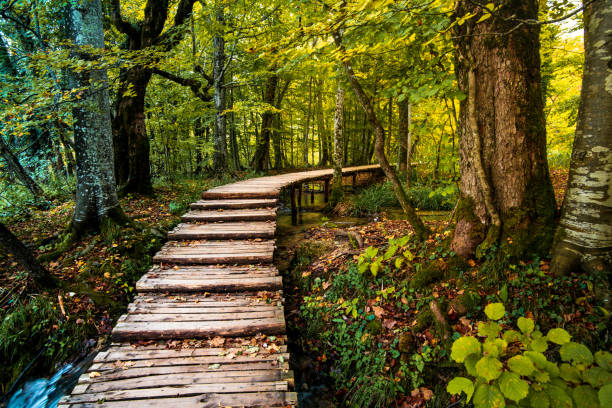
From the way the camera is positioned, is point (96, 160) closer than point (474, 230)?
No

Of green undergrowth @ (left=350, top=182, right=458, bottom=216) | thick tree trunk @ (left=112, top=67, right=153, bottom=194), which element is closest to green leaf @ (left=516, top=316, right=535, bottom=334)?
green undergrowth @ (left=350, top=182, right=458, bottom=216)

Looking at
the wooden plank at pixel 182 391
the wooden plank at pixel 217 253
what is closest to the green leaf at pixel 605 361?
the wooden plank at pixel 182 391

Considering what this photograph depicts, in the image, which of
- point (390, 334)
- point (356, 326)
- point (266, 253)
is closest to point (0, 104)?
point (266, 253)

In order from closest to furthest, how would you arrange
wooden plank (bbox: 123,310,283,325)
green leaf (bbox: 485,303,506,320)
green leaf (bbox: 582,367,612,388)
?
green leaf (bbox: 582,367,612,388) → green leaf (bbox: 485,303,506,320) → wooden plank (bbox: 123,310,283,325)

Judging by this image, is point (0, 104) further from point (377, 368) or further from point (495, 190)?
point (495, 190)

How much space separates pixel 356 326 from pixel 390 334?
524 millimetres

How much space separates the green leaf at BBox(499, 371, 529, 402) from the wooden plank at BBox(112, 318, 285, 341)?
7.47 feet

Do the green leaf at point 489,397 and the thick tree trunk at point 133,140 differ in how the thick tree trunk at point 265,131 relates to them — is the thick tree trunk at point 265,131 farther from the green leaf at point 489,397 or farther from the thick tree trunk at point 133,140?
the green leaf at point 489,397

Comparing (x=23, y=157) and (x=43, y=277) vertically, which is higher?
(x=23, y=157)

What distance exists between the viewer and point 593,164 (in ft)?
8.38

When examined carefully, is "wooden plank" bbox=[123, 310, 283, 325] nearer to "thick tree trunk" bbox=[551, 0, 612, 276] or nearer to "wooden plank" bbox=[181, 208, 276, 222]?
"wooden plank" bbox=[181, 208, 276, 222]

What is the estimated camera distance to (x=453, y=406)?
8.61 ft

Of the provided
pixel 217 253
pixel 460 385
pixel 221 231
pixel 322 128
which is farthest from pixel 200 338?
pixel 322 128

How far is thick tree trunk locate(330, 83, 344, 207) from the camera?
9562mm
